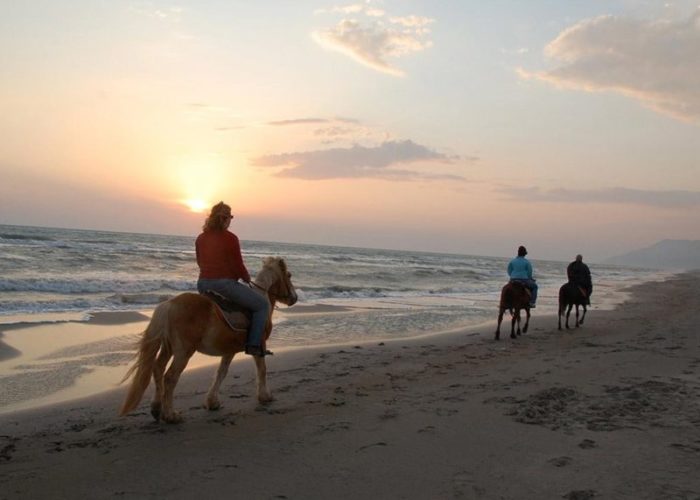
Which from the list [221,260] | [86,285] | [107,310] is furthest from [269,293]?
[86,285]

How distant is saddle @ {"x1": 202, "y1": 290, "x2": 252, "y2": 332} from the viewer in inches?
224

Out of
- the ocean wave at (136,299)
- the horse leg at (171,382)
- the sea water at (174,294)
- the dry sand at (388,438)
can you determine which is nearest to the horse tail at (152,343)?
the horse leg at (171,382)

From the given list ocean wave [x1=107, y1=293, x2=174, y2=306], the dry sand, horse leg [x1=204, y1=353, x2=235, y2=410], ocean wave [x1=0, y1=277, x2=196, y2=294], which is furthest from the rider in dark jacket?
ocean wave [x1=0, y1=277, x2=196, y2=294]

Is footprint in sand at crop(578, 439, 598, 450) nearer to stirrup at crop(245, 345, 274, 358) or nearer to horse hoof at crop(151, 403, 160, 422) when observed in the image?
stirrup at crop(245, 345, 274, 358)

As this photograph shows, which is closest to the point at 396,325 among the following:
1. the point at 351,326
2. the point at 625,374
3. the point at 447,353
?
the point at 351,326

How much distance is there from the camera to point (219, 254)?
5719mm

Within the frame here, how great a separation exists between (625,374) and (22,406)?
7.73 meters

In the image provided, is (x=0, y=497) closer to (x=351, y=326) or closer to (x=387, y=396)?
(x=387, y=396)

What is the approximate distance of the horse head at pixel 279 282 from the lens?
6.48 meters

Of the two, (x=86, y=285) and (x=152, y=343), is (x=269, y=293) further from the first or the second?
(x=86, y=285)

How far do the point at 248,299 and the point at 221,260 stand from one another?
1.73ft

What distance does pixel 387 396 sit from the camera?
6.41 m

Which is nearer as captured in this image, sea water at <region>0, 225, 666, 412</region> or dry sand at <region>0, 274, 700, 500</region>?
dry sand at <region>0, 274, 700, 500</region>

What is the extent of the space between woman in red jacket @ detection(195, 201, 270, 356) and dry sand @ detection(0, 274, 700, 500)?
132 centimetres
